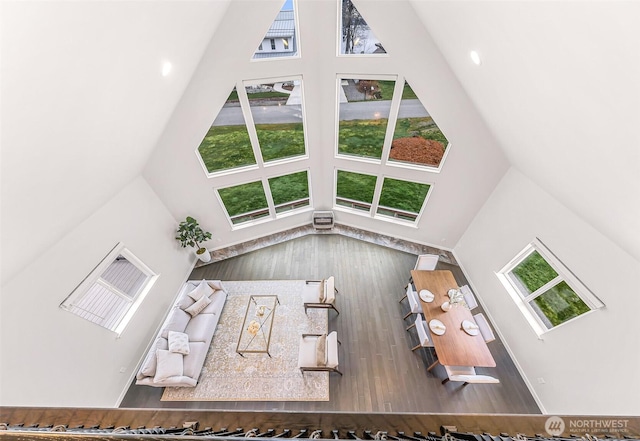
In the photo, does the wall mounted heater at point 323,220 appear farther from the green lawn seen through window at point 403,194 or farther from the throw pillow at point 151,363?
the throw pillow at point 151,363

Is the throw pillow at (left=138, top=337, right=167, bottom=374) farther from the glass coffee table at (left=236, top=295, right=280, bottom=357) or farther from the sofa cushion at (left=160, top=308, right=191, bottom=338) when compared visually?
the glass coffee table at (left=236, top=295, right=280, bottom=357)

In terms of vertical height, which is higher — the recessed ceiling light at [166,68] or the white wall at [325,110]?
the white wall at [325,110]

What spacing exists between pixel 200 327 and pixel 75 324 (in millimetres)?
1775

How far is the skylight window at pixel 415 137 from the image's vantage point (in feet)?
15.8

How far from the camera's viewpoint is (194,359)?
4277mm

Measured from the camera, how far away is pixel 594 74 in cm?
160

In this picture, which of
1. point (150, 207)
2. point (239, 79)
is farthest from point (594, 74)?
point (150, 207)

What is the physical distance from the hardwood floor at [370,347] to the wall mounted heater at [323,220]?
488 mm

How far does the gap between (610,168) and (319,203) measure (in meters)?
5.58

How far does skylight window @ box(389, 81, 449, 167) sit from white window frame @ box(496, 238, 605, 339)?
2.33 metres

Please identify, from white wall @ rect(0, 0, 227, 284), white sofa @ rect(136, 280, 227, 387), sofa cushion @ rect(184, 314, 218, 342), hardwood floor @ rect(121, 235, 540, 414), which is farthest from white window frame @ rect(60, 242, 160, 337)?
hardwood floor @ rect(121, 235, 540, 414)

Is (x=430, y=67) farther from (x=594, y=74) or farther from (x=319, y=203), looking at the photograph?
(x=319, y=203)

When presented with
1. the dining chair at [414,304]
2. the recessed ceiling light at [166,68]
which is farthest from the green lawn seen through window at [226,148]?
the dining chair at [414,304]

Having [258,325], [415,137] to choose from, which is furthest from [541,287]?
[258,325]
